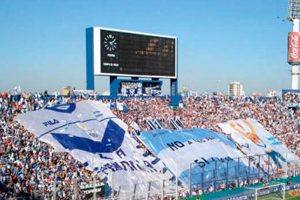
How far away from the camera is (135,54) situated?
1495 inches

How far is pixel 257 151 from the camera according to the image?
39094 mm

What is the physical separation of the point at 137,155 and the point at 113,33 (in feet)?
35.0

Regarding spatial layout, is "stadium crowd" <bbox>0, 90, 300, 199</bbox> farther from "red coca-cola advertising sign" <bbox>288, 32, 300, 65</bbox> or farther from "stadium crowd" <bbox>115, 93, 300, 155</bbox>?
"red coca-cola advertising sign" <bbox>288, 32, 300, 65</bbox>

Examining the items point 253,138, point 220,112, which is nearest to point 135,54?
point 220,112

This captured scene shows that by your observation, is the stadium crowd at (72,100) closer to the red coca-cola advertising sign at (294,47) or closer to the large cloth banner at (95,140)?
the large cloth banner at (95,140)

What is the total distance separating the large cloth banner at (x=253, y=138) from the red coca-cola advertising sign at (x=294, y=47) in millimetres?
17911

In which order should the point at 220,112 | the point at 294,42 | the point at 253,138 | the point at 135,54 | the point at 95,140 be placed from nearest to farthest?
the point at 95,140
the point at 135,54
the point at 253,138
the point at 220,112
the point at 294,42

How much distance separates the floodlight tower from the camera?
5812 centimetres

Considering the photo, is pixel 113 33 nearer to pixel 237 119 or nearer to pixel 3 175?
pixel 237 119

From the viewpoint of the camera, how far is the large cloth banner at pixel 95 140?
90.1 ft

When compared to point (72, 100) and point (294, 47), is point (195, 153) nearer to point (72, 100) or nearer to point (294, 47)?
point (72, 100)

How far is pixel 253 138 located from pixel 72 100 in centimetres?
1598

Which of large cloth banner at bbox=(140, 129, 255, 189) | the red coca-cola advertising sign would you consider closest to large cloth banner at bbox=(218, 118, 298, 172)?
large cloth banner at bbox=(140, 129, 255, 189)

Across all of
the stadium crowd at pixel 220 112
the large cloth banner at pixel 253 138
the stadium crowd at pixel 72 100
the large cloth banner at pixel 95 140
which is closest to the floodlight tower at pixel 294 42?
the stadium crowd at pixel 220 112
